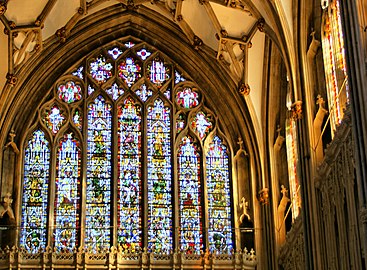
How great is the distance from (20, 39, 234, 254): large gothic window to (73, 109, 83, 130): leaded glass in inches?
1.2

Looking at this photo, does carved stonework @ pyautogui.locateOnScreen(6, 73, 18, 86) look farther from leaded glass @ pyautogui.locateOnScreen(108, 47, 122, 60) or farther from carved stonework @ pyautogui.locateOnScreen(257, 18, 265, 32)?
carved stonework @ pyautogui.locateOnScreen(257, 18, 265, 32)

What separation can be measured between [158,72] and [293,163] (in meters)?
5.64

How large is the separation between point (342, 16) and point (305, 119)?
14.0 feet

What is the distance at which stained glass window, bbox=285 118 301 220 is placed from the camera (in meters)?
23.8

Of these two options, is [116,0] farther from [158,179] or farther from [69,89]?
[158,179]

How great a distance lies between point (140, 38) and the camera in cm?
2811

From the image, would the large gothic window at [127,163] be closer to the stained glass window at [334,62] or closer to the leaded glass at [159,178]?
the leaded glass at [159,178]

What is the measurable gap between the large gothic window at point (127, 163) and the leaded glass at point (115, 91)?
30mm

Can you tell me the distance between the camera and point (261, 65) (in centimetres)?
2641

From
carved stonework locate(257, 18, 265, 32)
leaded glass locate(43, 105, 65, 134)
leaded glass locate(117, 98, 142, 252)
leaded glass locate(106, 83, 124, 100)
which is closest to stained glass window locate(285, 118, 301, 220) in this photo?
carved stonework locate(257, 18, 265, 32)

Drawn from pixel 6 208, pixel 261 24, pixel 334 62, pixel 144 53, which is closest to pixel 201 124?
pixel 144 53

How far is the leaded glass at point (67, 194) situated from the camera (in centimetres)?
2500

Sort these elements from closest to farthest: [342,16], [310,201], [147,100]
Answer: [342,16]
[310,201]
[147,100]

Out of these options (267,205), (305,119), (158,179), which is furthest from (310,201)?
(158,179)
